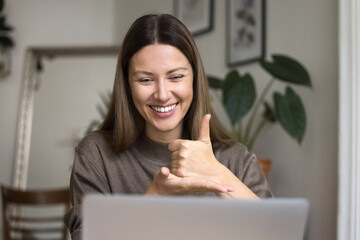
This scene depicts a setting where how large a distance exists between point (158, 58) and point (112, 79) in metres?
2.52

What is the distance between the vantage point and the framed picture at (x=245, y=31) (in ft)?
7.83

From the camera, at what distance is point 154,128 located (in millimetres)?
1356

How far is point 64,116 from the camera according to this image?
3633 mm

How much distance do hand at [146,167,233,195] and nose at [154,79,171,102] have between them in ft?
0.80

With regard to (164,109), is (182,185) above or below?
below

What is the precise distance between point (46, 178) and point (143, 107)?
8.69 ft

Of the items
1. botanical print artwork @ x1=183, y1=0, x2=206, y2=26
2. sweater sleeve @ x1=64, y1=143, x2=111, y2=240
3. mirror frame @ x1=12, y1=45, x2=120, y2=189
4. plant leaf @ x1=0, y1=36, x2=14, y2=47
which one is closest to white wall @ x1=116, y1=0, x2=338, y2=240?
botanical print artwork @ x1=183, y1=0, x2=206, y2=26

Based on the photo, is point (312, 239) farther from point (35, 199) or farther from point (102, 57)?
point (102, 57)

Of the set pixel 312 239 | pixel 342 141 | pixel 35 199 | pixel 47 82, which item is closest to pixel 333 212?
pixel 312 239

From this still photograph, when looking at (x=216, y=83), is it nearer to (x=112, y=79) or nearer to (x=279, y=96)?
(x=279, y=96)

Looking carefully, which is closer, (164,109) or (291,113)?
(164,109)

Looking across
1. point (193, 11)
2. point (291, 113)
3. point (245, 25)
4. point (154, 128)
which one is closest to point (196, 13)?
point (193, 11)

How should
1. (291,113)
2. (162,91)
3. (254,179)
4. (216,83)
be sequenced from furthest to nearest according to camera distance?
(216,83), (291,113), (254,179), (162,91)

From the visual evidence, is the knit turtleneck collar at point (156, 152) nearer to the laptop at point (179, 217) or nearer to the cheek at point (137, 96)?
the cheek at point (137, 96)
